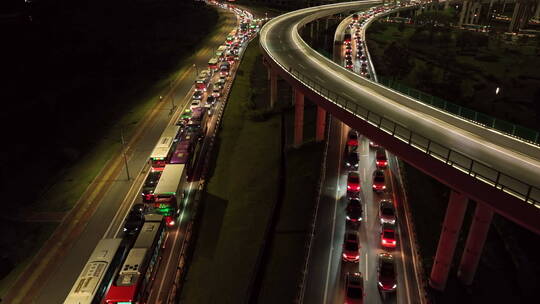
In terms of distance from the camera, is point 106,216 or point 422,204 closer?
point 106,216

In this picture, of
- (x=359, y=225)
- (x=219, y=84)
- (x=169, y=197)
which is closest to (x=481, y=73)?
(x=219, y=84)

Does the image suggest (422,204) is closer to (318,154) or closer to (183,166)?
(318,154)

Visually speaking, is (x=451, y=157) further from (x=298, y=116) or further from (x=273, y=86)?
(x=273, y=86)

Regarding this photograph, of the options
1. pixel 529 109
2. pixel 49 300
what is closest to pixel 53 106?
pixel 49 300

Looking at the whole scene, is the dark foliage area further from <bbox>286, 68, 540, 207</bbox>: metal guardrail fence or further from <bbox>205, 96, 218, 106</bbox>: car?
<bbox>286, 68, 540, 207</bbox>: metal guardrail fence

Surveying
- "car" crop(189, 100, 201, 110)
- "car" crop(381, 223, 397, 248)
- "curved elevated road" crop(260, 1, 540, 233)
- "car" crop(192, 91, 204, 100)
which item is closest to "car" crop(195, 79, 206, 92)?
"car" crop(192, 91, 204, 100)

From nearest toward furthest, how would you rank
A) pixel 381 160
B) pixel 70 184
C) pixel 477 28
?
pixel 381 160, pixel 70 184, pixel 477 28
